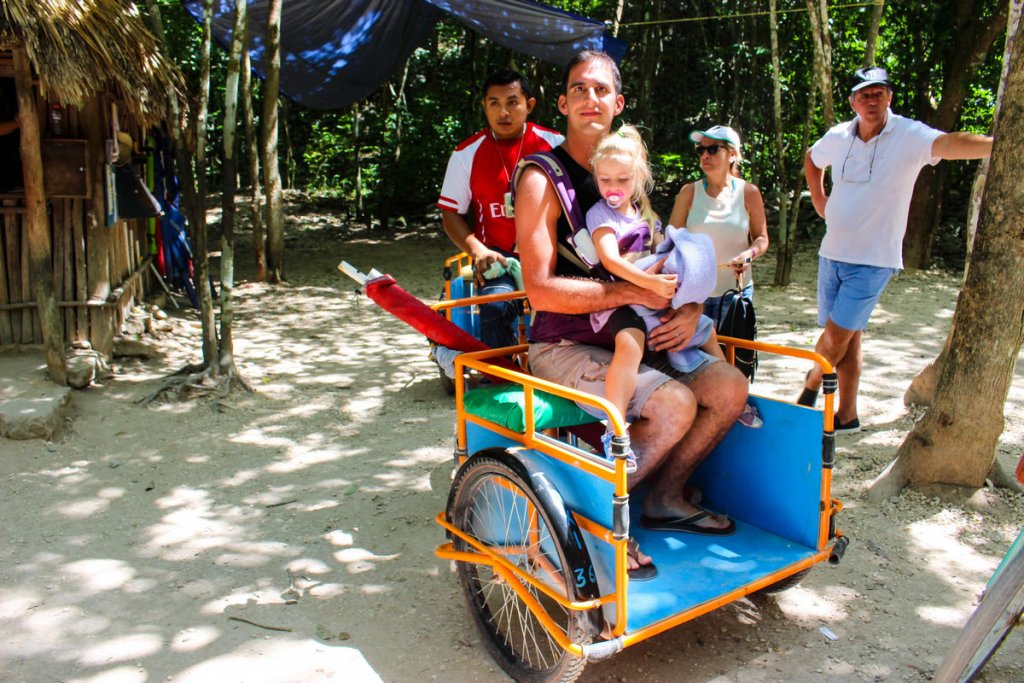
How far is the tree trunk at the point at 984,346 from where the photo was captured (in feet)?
11.7

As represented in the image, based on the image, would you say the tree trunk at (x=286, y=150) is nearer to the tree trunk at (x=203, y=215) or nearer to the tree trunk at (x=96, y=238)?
the tree trunk at (x=96, y=238)

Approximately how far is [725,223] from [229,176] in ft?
11.1

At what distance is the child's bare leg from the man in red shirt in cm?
151

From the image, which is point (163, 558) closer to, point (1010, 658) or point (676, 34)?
point (1010, 658)

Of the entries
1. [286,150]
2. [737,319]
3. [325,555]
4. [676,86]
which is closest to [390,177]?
[286,150]

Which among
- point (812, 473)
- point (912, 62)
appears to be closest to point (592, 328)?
point (812, 473)

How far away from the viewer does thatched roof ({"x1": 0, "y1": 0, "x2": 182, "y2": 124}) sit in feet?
16.9

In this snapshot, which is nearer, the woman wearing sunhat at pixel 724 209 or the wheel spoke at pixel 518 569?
the wheel spoke at pixel 518 569

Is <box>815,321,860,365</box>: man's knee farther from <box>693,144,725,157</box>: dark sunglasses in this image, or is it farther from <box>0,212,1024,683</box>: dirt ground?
<box>693,144,725,157</box>: dark sunglasses

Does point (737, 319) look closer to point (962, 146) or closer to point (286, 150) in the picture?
point (962, 146)

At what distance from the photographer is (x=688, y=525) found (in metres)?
3.08

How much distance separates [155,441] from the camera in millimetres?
5270

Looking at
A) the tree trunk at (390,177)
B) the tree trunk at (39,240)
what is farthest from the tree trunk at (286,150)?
the tree trunk at (39,240)

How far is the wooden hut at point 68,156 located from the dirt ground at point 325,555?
665 mm
